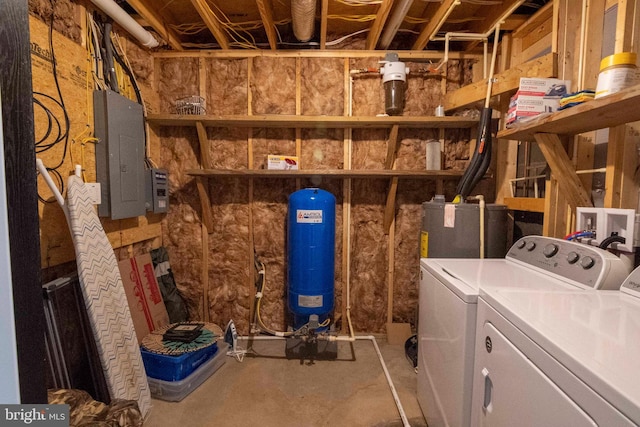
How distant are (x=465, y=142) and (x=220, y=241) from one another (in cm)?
221

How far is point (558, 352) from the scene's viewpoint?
2.11ft

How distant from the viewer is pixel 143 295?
2.14m

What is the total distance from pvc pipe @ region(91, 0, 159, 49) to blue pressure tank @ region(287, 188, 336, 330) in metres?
1.52

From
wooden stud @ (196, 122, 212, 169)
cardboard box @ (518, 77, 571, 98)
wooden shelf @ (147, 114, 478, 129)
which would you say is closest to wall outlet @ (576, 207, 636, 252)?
cardboard box @ (518, 77, 571, 98)

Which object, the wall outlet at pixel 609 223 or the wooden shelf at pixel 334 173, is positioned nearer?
the wall outlet at pixel 609 223

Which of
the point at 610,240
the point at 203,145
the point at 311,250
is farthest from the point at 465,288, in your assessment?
the point at 203,145

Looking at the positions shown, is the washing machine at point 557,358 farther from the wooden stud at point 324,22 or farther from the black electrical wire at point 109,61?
the black electrical wire at point 109,61

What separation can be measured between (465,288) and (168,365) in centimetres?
172

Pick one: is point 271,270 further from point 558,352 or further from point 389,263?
point 558,352

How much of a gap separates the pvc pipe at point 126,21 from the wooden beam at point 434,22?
196 cm

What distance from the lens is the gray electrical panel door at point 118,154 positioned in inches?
72.4

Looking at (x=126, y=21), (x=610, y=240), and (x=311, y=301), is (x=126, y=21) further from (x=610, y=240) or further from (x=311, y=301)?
(x=610, y=240)

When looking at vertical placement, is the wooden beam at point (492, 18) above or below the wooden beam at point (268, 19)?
above

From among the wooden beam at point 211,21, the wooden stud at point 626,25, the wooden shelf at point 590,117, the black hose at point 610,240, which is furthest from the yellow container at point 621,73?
the wooden beam at point 211,21
